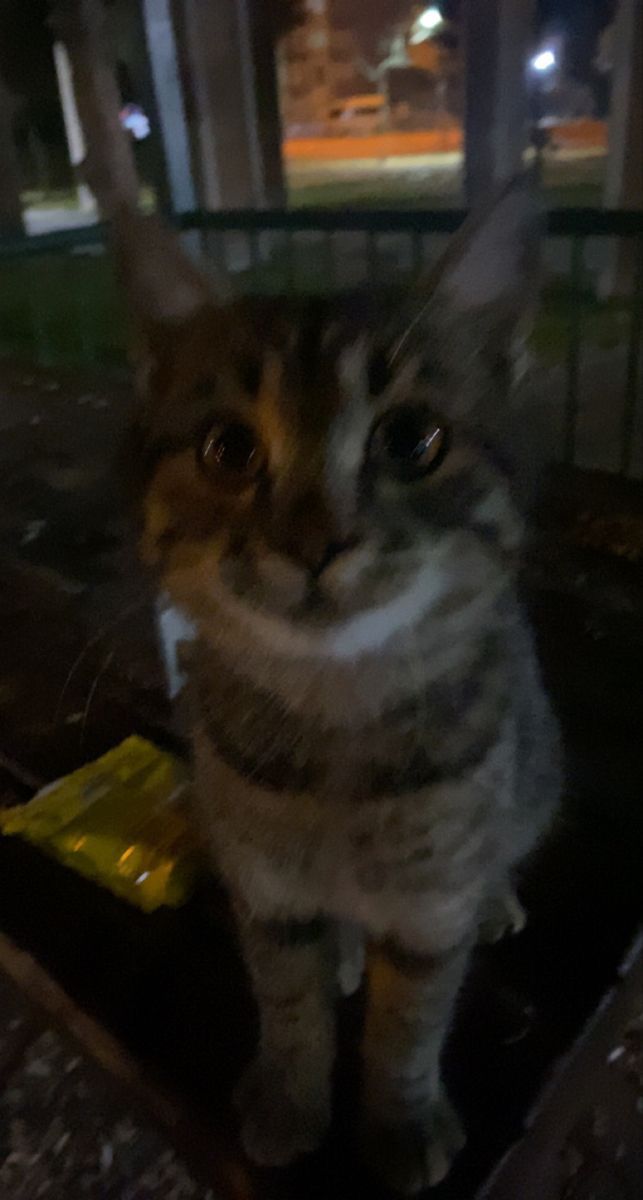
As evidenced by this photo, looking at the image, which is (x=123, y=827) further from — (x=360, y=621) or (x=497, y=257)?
(x=497, y=257)

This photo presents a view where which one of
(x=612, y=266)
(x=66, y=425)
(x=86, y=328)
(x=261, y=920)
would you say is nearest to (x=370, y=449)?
(x=261, y=920)

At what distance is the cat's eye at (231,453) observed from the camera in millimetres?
633

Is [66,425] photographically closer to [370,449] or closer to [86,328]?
[86,328]

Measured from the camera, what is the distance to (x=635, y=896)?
A: 1.01 metres

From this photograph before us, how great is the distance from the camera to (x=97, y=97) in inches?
57.6

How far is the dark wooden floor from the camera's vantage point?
0.86 m

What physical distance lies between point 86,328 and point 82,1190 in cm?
159

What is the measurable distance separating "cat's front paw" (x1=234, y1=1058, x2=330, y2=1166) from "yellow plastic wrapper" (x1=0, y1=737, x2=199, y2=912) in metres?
0.26

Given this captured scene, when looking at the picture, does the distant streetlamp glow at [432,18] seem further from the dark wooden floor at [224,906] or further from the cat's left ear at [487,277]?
the cat's left ear at [487,277]

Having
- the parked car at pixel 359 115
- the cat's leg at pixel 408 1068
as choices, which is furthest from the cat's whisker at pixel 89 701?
the parked car at pixel 359 115

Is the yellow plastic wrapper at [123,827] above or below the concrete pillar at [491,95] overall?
below

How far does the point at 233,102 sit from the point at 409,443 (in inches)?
47.9

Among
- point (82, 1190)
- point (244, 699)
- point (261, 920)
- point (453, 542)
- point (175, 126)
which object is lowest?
point (82, 1190)

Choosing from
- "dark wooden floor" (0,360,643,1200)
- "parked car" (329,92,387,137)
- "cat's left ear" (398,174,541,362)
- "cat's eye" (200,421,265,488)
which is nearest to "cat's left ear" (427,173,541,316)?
"cat's left ear" (398,174,541,362)
